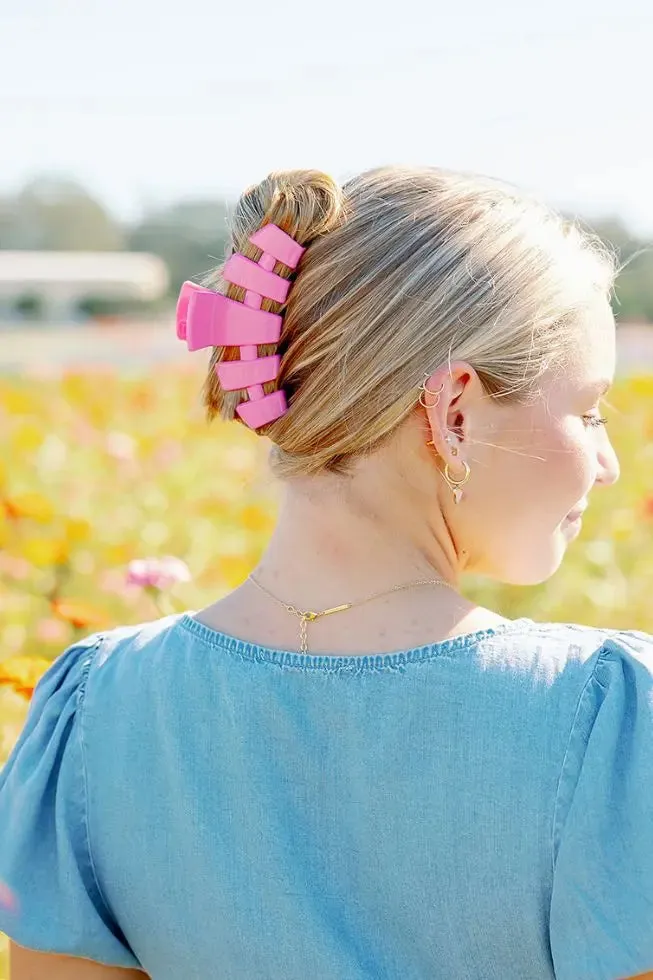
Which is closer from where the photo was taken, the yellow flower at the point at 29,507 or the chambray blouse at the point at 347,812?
the chambray blouse at the point at 347,812

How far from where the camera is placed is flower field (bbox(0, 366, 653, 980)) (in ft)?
8.02

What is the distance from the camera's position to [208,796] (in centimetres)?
121

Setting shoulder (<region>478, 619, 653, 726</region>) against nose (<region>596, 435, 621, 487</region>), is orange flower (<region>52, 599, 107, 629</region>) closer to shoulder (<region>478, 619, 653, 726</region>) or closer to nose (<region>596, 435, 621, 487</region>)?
nose (<region>596, 435, 621, 487</region>)

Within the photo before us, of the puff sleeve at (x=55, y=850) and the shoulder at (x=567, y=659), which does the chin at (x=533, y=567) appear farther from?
the puff sleeve at (x=55, y=850)

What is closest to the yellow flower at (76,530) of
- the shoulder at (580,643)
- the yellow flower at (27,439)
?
the yellow flower at (27,439)

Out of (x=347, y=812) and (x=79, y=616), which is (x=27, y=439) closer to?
(x=79, y=616)

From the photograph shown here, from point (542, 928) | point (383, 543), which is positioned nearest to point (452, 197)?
point (383, 543)

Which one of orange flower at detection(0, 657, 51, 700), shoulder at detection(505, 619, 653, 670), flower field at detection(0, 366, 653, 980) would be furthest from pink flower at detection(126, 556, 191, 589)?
shoulder at detection(505, 619, 653, 670)

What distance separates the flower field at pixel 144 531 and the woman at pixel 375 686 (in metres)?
0.29

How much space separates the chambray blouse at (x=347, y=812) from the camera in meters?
1.08

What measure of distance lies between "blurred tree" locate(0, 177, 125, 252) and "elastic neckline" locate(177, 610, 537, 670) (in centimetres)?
3102

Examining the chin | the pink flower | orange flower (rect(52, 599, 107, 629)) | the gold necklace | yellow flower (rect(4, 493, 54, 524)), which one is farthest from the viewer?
yellow flower (rect(4, 493, 54, 524))

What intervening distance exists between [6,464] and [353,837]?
267 cm

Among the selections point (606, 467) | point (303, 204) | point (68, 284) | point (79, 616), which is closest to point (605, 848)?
point (606, 467)
